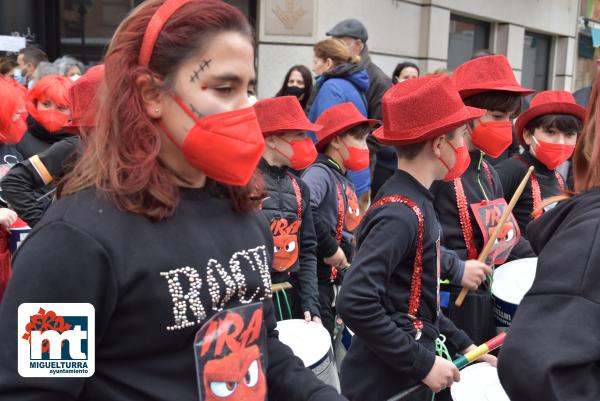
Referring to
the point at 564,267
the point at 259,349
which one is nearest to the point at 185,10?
the point at 259,349

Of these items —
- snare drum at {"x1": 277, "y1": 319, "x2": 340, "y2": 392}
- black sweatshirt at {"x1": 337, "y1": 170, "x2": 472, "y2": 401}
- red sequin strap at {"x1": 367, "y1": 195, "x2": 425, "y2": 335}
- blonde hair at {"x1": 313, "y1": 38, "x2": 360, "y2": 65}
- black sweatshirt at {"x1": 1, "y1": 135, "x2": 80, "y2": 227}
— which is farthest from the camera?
blonde hair at {"x1": 313, "y1": 38, "x2": 360, "y2": 65}

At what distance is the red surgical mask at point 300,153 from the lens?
4156 millimetres

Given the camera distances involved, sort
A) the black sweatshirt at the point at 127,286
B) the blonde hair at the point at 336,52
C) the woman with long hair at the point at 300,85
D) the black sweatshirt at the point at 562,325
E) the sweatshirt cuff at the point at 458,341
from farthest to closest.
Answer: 1. the woman with long hair at the point at 300,85
2. the blonde hair at the point at 336,52
3. the sweatshirt cuff at the point at 458,341
4. the black sweatshirt at the point at 562,325
5. the black sweatshirt at the point at 127,286

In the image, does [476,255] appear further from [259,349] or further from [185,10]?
[185,10]

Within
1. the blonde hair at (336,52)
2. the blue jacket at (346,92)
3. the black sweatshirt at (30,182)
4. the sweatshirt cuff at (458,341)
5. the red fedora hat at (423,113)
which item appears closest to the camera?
the red fedora hat at (423,113)

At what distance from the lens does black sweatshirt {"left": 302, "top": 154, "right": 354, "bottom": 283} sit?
4176mm

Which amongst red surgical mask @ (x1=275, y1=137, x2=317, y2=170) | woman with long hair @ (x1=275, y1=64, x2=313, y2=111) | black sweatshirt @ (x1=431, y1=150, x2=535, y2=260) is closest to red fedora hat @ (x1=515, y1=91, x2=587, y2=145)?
black sweatshirt @ (x1=431, y1=150, x2=535, y2=260)

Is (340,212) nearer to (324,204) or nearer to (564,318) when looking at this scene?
(324,204)

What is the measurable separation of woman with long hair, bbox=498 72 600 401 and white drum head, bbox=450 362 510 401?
914 millimetres

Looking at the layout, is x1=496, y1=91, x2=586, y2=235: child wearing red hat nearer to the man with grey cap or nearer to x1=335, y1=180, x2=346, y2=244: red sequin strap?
x1=335, y1=180, x2=346, y2=244: red sequin strap

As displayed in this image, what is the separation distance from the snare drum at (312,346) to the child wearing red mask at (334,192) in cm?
106

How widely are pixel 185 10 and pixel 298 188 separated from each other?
7.94 feet

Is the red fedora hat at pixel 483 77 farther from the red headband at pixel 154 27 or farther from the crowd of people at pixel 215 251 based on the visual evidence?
the red headband at pixel 154 27

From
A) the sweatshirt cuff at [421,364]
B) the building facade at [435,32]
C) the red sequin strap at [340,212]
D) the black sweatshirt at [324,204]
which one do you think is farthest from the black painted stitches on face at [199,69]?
the building facade at [435,32]
